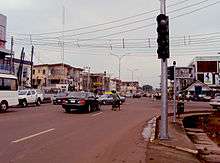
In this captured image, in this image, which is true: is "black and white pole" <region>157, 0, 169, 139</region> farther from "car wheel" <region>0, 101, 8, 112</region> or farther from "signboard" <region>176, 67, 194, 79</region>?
"car wheel" <region>0, 101, 8, 112</region>

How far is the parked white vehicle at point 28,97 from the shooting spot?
41.5 metres

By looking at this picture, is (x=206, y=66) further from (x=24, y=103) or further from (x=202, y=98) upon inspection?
(x=24, y=103)

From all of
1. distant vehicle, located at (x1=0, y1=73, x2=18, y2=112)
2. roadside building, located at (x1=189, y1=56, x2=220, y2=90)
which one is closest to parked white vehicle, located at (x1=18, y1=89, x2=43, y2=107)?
distant vehicle, located at (x1=0, y1=73, x2=18, y2=112)

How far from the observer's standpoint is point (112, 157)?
10820 mm

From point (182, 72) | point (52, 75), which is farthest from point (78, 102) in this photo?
point (52, 75)

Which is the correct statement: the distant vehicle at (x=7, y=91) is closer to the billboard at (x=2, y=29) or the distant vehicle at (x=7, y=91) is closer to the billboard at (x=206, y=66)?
the billboard at (x=2, y=29)

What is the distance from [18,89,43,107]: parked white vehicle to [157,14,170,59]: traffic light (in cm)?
2879

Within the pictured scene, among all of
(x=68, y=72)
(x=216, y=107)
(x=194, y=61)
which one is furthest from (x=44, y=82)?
(x=216, y=107)

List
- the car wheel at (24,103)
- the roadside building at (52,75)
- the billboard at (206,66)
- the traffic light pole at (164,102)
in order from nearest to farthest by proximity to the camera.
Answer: the traffic light pole at (164,102), the car wheel at (24,103), the roadside building at (52,75), the billboard at (206,66)

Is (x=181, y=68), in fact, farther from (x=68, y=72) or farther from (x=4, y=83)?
(x=68, y=72)

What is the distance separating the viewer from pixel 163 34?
48.5 ft

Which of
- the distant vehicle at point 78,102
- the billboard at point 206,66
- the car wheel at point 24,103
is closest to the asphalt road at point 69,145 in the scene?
the distant vehicle at point 78,102

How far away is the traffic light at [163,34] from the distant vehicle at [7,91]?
59.1 feet

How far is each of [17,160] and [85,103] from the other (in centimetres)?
2005
